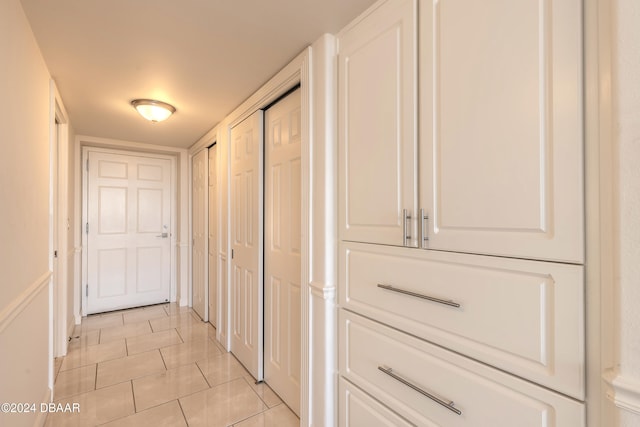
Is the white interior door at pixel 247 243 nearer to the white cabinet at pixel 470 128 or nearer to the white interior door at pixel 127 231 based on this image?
the white cabinet at pixel 470 128

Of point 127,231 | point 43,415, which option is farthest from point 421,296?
point 127,231

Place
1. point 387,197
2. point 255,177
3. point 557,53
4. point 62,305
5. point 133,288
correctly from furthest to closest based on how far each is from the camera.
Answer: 1. point 133,288
2. point 62,305
3. point 255,177
4. point 387,197
5. point 557,53

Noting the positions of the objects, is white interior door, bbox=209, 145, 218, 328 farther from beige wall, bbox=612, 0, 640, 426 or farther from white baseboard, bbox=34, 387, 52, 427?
beige wall, bbox=612, 0, 640, 426

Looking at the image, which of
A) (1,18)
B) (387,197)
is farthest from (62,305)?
(387,197)

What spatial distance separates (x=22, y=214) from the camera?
4.77 feet

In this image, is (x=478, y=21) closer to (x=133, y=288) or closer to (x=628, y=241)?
(x=628, y=241)

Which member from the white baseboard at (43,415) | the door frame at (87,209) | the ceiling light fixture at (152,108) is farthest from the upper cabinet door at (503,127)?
the door frame at (87,209)

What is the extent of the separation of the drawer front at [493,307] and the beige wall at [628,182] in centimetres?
10

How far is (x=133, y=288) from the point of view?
13.8 feet

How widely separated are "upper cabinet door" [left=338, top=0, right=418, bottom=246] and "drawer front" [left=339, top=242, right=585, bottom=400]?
14 centimetres

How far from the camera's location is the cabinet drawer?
2.78ft

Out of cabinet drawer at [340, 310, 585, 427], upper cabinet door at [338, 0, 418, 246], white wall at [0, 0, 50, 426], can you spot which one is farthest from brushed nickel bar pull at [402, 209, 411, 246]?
white wall at [0, 0, 50, 426]

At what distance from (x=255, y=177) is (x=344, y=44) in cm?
119

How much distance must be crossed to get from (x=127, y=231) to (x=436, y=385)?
433cm
